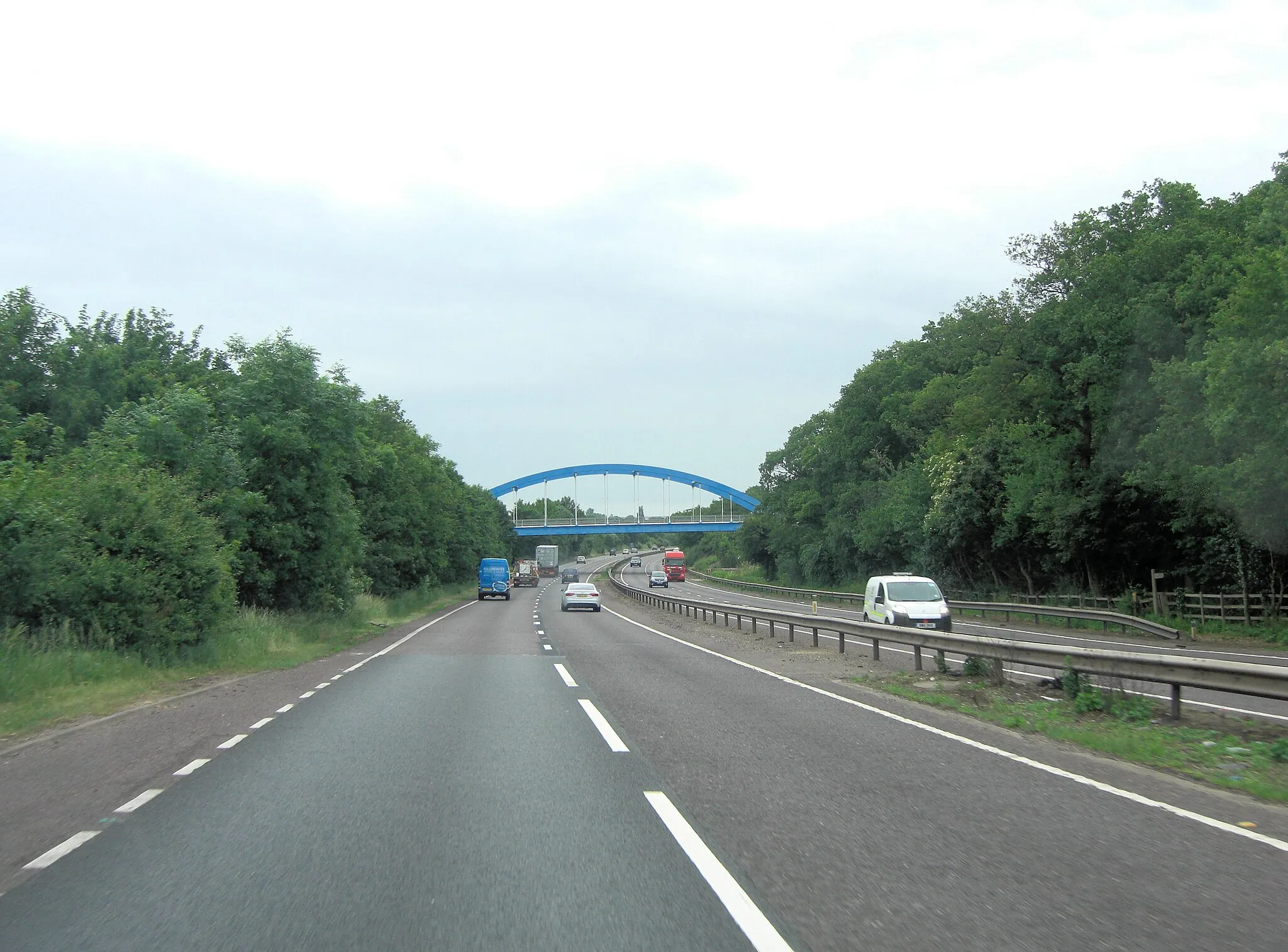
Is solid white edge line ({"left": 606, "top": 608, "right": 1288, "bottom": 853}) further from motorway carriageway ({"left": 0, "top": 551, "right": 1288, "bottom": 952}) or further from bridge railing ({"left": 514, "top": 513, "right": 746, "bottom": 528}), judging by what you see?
bridge railing ({"left": 514, "top": 513, "right": 746, "bottom": 528})

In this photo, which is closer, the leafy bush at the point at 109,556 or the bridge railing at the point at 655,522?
the leafy bush at the point at 109,556

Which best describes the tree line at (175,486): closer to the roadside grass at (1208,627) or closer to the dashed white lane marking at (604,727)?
the dashed white lane marking at (604,727)

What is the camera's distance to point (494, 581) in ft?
241

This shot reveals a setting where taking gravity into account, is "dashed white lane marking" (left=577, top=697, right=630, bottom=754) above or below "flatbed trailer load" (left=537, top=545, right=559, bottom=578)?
below

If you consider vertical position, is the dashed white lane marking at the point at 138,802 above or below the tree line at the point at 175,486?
below

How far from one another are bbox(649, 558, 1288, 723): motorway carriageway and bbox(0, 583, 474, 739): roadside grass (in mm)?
13213

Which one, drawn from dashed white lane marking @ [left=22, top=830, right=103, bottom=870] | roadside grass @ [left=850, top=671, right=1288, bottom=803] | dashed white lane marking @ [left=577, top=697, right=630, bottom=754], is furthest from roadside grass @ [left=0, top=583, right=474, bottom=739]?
roadside grass @ [left=850, top=671, right=1288, bottom=803]

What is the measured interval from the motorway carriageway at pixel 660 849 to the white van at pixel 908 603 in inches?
682

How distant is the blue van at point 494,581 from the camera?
73438mm

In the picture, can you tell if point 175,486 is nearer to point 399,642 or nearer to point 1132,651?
Answer: point 399,642

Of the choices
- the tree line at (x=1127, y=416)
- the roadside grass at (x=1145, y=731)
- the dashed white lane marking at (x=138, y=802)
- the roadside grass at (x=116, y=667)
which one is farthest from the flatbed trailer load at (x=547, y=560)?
the dashed white lane marking at (x=138, y=802)

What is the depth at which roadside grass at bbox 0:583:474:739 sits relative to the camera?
1385 centimetres

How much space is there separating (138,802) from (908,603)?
2412 centimetres

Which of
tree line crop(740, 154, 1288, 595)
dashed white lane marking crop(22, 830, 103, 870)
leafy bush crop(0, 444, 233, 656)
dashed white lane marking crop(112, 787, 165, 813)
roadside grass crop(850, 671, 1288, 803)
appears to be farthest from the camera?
tree line crop(740, 154, 1288, 595)
